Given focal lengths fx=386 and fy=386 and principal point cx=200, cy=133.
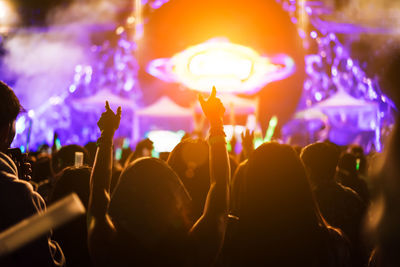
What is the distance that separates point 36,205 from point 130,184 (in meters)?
0.55

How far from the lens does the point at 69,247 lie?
12.5 feet

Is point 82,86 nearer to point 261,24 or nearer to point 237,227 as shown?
point 261,24

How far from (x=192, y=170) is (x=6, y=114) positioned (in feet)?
6.43

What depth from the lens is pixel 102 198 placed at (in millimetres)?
2494

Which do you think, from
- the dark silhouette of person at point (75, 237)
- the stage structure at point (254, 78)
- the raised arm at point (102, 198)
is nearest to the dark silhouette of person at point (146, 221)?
the raised arm at point (102, 198)

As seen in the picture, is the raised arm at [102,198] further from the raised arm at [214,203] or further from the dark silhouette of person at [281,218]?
the dark silhouette of person at [281,218]

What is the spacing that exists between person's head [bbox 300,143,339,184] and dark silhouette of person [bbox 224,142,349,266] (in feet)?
3.98

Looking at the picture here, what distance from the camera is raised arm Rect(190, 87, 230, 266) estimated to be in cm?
246

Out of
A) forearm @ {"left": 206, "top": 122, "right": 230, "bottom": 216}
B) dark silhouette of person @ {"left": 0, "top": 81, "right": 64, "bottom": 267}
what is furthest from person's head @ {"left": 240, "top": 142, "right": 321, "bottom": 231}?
dark silhouette of person @ {"left": 0, "top": 81, "right": 64, "bottom": 267}

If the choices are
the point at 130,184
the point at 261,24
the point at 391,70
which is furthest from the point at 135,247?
the point at 261,24

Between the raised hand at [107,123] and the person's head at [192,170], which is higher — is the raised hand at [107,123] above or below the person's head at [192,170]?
above

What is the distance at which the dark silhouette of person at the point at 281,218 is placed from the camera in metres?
2.79

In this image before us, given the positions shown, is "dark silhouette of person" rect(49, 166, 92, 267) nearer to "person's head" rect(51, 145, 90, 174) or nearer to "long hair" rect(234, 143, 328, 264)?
"person's head" rect(51, 145, 90, 174)

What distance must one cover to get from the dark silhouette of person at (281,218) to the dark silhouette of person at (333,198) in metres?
1.03
